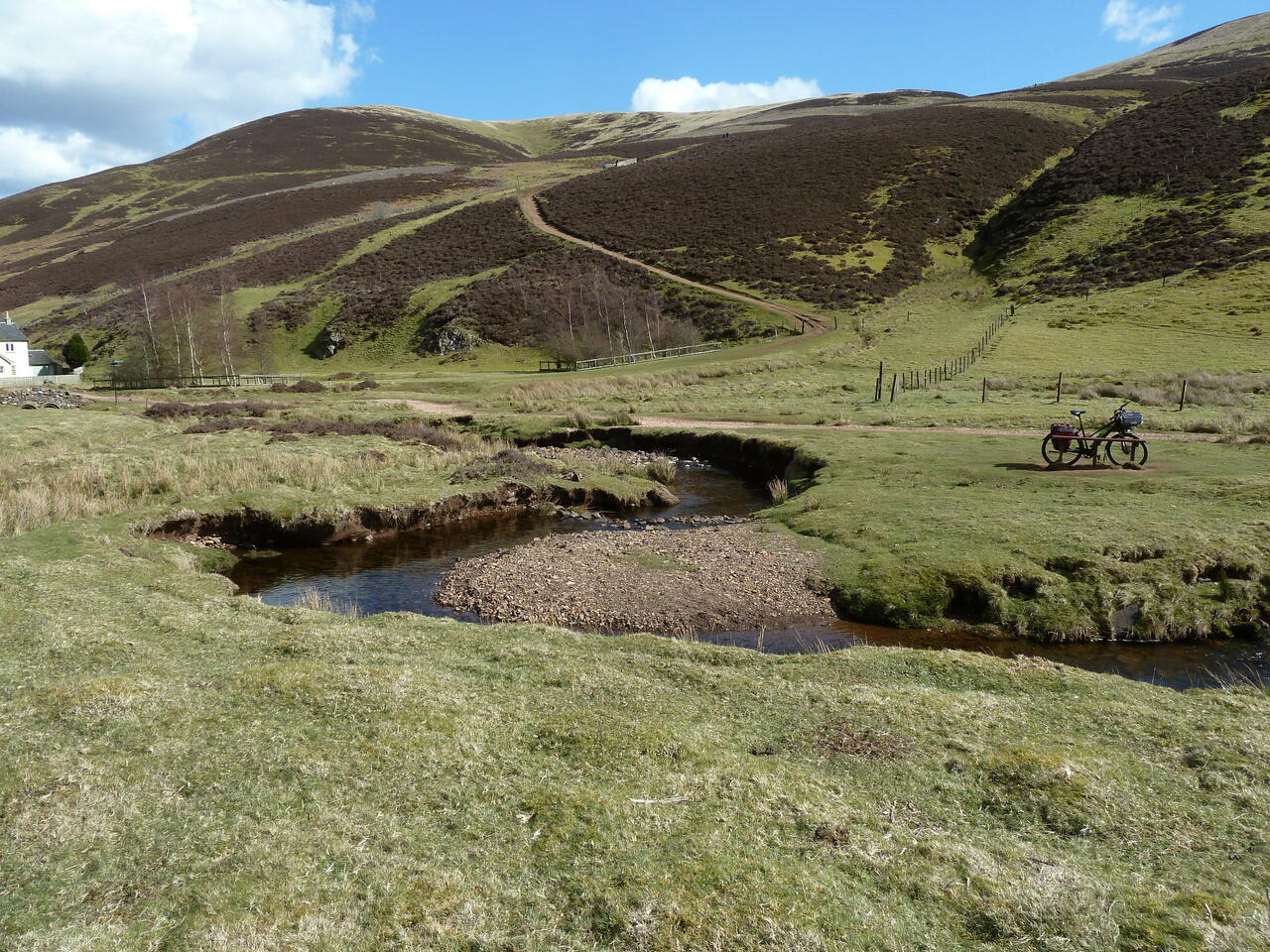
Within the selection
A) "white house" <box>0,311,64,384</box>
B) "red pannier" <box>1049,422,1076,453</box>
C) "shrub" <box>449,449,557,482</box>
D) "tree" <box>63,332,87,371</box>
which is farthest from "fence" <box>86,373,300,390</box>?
"red pannier" <box>1049,422,1076,453</box>

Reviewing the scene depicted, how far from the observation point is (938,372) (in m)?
49.9

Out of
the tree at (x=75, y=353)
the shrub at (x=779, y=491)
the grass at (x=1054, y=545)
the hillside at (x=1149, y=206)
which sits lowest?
the shrub at (x=779, y=491)

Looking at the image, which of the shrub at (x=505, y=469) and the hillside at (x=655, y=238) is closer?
the shrub at (x=505, y=469)

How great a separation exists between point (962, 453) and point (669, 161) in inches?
4291

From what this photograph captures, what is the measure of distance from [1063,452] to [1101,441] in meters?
1.06

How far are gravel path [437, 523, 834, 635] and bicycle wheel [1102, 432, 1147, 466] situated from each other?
11.5 m

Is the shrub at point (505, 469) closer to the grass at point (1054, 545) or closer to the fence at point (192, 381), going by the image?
the grass at point (1054, 545)

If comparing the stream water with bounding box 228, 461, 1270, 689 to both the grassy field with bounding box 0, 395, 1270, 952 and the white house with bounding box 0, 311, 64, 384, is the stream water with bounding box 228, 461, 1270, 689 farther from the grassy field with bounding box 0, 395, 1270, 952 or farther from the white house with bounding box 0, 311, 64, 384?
the white house with bounding box 0, 311, 64, 384

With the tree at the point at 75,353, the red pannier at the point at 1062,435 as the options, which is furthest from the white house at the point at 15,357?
the red pannier at the point at 1062,435

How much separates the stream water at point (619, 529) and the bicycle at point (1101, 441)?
9163 mm

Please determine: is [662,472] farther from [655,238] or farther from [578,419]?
[655,238]

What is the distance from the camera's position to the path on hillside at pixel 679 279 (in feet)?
236

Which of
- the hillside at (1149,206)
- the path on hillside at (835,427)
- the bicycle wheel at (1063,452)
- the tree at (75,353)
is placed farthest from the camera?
the tree at (75,353)

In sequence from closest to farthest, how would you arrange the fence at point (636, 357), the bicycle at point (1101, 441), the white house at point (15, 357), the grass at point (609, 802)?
1. the grass at point (609, 802)
2. the bicycle at point (1101, 441)
3. the fence at point (636, 357)
4. the white house at point (15, 357)
